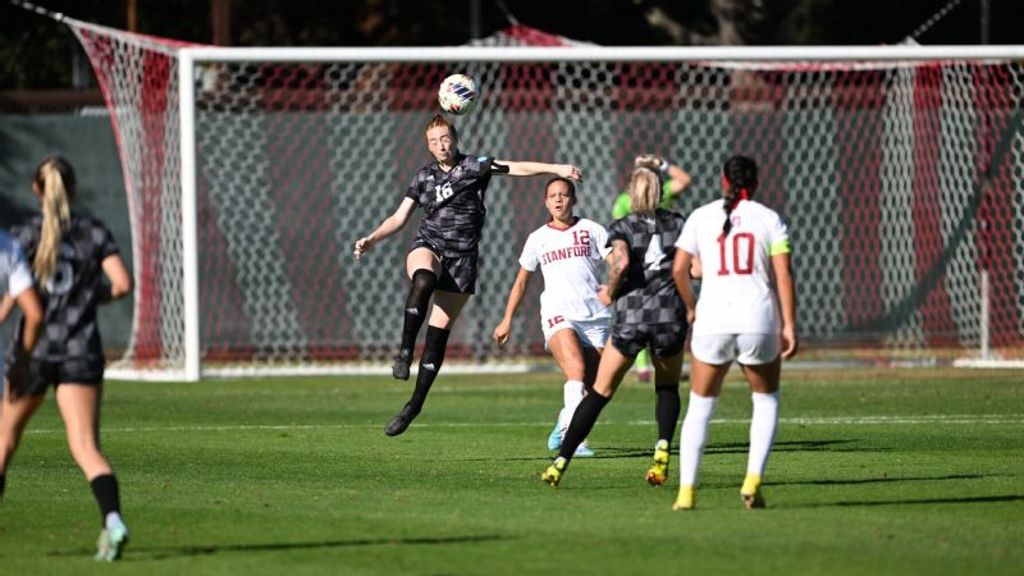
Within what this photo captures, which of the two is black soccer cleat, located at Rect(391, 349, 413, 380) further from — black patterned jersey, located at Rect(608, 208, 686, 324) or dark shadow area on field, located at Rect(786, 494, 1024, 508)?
dark shadow area on field, located at Rect(786, 494, 1024, 508)

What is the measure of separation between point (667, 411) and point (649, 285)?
3.05 feet

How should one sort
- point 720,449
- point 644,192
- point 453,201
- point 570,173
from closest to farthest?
point 644,192 < point 570,173 < point 453,201 < point 720,449

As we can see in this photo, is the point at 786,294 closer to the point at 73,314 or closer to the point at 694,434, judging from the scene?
the point at 694,434

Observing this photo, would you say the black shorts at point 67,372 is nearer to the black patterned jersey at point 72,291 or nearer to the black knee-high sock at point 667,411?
the black patterned jersey at point 72,291

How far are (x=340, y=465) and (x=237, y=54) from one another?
29.0 ft

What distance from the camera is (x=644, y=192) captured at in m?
11.6

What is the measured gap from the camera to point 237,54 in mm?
20906


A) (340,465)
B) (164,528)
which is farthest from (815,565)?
(340,465)

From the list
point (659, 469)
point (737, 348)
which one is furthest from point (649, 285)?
point (737, 348)

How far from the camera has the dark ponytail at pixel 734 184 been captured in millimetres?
10148

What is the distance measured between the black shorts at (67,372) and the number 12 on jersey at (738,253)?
328cm

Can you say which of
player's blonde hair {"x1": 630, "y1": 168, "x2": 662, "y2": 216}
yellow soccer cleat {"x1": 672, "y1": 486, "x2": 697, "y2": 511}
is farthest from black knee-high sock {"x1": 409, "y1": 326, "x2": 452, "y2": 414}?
yellow soccer cleat {"x1": 672, "y1": 486, "x2": 697, "y2": 511}

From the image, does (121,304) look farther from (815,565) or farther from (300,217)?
(815,565)

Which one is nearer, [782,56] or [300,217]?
[782,56]
